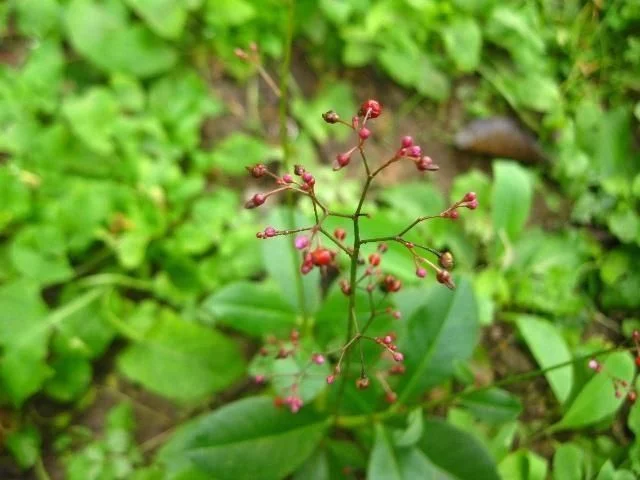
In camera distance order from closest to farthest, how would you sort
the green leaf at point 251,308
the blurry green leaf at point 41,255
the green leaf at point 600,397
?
the green leaf at point 600,397
the green leaf at point 251,308
the blurry green leaf at point 41,255

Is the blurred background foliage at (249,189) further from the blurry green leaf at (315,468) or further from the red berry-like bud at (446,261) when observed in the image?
the red berry-like bud at (446,261)

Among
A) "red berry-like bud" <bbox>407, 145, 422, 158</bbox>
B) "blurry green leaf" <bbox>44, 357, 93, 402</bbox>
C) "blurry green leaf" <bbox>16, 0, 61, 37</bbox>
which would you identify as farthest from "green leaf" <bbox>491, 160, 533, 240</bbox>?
"blurry green leaf" <bbox>16, 0, 61, 37</bbox>

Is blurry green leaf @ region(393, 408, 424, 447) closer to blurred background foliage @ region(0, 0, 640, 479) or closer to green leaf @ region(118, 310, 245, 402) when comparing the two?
blurred background foliage @ region(0, 0, 640, 479)

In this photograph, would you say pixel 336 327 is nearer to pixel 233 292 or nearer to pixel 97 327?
pixel 233 292

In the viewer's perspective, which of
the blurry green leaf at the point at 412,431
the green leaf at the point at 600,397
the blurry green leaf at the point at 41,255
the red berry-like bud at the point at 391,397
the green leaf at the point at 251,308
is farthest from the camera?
the blurry green leaf at the point at 41,255

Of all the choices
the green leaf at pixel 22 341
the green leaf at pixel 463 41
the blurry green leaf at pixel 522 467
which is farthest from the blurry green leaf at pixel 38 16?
the blurry green leaf at pixel 522 467

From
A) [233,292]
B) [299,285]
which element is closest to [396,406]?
[299,285]
